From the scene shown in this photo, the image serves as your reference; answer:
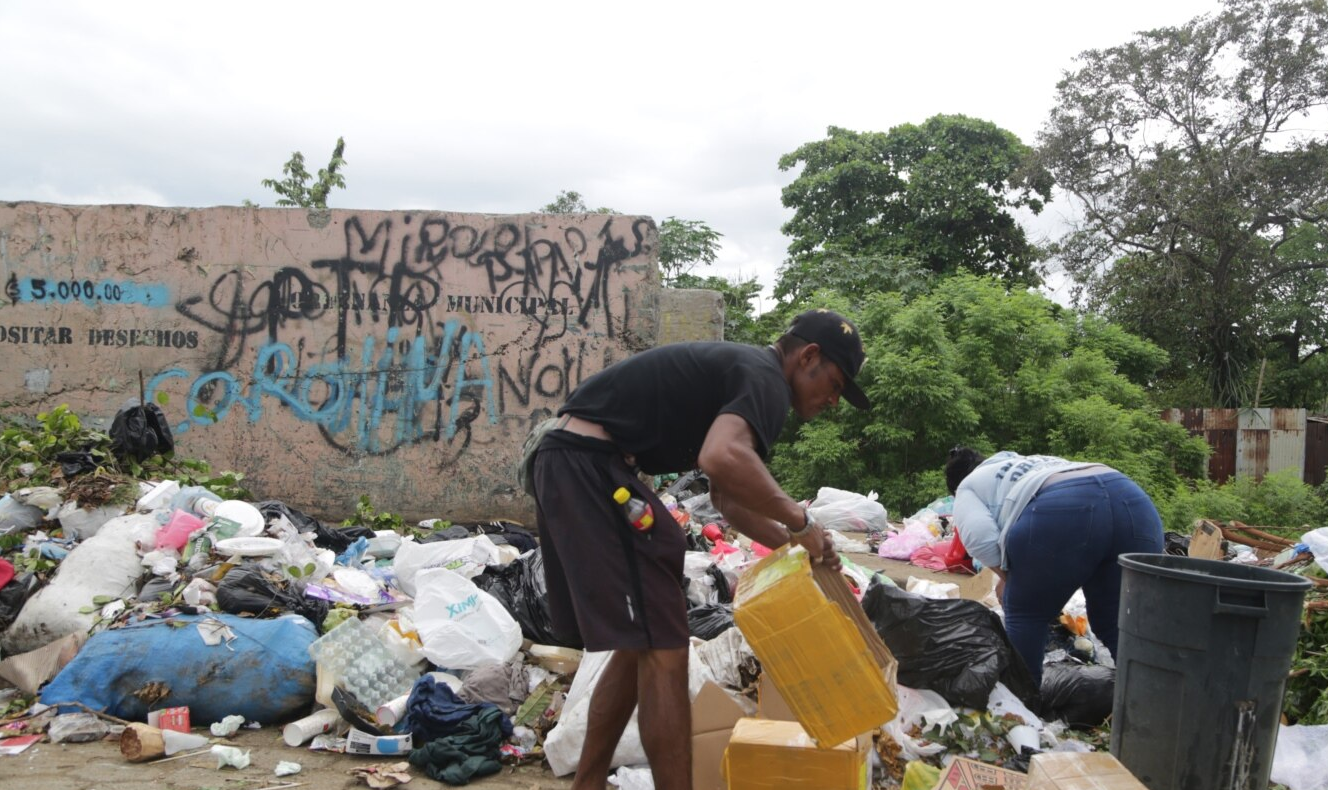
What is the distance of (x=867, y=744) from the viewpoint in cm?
269

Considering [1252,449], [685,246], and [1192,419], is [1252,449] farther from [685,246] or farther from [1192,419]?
[685,246]

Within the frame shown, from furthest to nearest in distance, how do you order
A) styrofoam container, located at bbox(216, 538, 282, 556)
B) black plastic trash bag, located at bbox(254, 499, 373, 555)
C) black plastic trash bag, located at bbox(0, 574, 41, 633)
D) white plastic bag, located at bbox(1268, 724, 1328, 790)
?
black plastic trash bag, located at bbox(254, 499, 373, 555), styrofoam container, located at bbox(216, 538, 282, 556), black plastic trash bag, located at bbox(0, 574, 41, 633), white plastic bag, located at bbox(1268, 724, 1328, 790)

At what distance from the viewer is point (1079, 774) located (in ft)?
7.72

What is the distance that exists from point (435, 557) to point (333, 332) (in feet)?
8.29

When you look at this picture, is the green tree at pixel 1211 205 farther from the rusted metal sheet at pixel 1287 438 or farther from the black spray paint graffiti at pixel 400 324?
the black spray paint graffiti at pixel 400 324

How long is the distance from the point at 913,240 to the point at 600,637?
16808 millimetres

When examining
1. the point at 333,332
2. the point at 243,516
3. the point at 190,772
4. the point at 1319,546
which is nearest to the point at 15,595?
the point at 243,516

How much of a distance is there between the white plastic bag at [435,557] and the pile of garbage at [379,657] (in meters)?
0.01

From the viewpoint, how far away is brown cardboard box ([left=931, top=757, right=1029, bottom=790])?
2512 millimetres

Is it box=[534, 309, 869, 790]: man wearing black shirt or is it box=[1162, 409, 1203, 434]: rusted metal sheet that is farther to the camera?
box=[1162, 409, 1203, 434]: rusted metal sheet

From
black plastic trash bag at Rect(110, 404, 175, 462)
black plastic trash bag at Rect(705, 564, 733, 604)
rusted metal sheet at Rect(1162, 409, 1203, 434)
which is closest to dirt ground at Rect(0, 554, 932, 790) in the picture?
black plastic trash bag at Rect(705, 564, 733, 604)

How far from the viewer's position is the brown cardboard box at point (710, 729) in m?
3.15

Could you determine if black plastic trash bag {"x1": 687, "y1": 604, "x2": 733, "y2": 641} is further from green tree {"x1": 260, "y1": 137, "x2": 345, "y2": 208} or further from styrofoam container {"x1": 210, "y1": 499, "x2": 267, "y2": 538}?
green tree {"x1": 260, "y1": 137, "x2": 345, "y2": 208}

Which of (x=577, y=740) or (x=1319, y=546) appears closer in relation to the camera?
(x=577, y=740)
